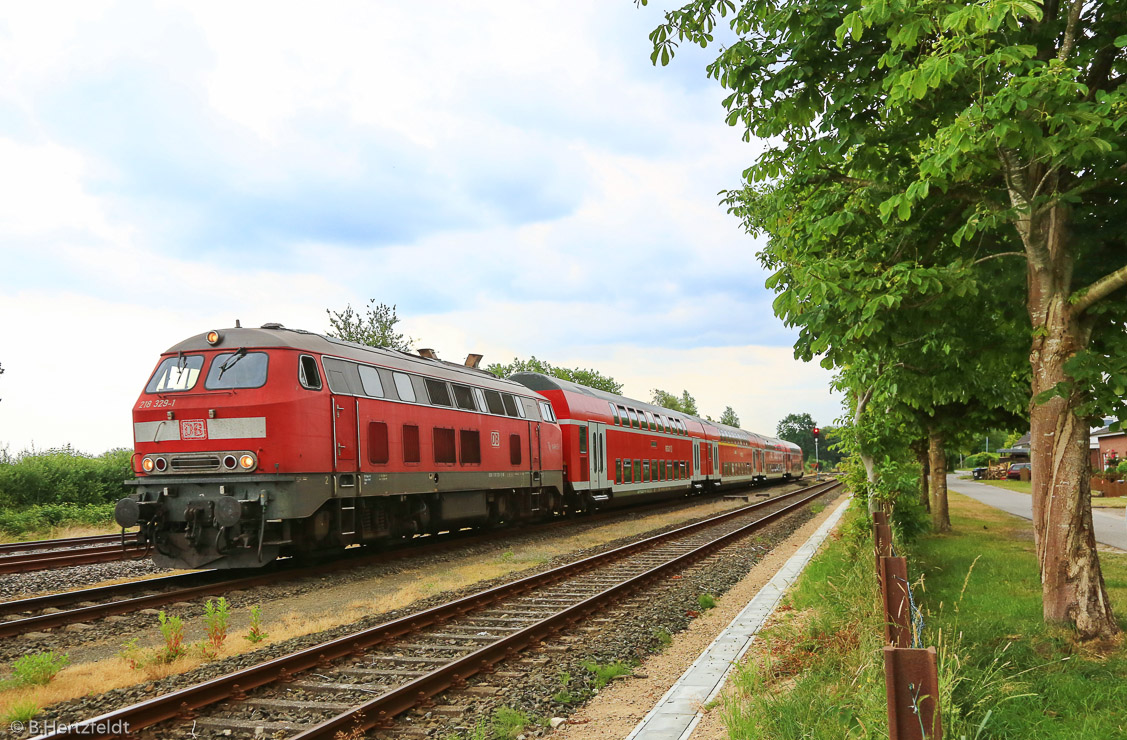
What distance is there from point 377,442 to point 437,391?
252cm

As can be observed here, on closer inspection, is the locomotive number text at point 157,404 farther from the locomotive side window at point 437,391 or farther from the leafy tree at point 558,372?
the leafy tree at point 558,372

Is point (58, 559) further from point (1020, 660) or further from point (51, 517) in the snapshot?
point (1020, 660)

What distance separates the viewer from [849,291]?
7211 millimetres

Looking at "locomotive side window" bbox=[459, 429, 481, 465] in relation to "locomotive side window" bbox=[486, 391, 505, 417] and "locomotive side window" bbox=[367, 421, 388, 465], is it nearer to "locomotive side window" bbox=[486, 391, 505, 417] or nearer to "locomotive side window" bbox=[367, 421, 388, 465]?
"locomotive side window" bbox=[486, 391, 505, 417]

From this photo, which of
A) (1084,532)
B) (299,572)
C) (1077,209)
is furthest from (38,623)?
(1077,209)

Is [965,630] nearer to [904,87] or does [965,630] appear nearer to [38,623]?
[904,87]

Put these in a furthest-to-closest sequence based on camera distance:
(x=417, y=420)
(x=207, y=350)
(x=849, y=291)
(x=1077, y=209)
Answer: (x=417, y=420), (x=207, y=350), (x=1077, y=209), (x=849, y=291)

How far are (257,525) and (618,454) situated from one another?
1666cm

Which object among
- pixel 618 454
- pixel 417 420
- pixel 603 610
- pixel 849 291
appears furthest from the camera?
pixel 618 454

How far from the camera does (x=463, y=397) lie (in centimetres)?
1714

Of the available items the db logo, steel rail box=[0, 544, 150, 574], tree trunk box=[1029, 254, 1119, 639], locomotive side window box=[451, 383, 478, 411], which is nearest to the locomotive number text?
the db logo

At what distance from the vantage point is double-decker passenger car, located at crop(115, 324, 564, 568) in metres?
→ 11.5

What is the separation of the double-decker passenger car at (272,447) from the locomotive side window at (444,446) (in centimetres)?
32

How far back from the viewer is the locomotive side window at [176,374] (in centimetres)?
1235
